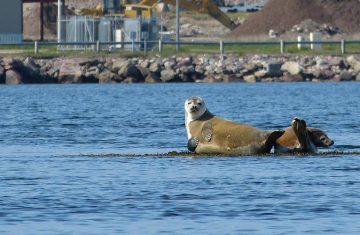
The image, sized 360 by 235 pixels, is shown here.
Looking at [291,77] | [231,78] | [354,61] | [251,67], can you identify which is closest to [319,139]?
[251,67]

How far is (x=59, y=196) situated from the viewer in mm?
14312

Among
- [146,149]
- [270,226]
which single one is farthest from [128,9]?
[270,226]

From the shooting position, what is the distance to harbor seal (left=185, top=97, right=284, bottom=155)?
18.6 m

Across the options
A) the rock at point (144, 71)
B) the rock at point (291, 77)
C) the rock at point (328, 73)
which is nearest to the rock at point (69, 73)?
the rock at point (144, 71)

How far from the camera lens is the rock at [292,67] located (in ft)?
177

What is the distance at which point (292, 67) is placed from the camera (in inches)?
2130

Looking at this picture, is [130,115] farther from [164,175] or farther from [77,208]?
[77,208]

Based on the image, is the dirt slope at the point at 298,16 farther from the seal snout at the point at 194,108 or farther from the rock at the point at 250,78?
the seal snout at the point at 194,108

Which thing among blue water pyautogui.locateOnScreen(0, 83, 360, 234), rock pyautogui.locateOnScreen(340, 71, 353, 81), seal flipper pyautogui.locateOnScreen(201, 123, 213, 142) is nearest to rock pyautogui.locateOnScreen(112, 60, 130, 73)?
rock pyautogui.locateOnScreen(340, 71, 353, 81)

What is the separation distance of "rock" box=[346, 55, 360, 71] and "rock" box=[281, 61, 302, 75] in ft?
8.60

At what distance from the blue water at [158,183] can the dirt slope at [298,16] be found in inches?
2053

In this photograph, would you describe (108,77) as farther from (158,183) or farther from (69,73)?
(158,183)

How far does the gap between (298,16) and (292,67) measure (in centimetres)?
2976

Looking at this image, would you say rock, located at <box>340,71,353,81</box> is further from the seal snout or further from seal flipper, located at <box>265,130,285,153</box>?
seal flipper, located at <box>265,130,285,153</box>
